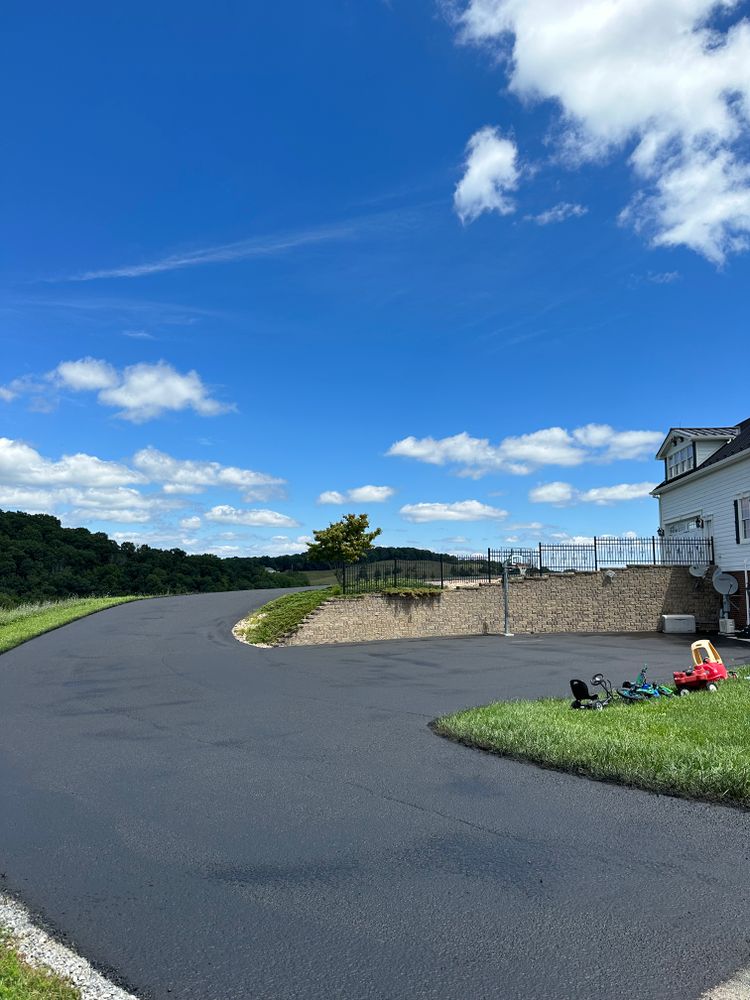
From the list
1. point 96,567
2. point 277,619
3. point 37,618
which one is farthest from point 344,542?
point 96,567

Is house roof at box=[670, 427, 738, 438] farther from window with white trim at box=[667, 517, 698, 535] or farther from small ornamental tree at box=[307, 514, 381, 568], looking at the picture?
small ornamental tree at box=[307, 514, 381, 568]

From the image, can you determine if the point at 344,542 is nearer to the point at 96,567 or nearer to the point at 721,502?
the point at 721,502

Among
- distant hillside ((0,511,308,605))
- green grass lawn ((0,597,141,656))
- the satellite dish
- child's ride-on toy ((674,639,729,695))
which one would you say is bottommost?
child's ride-on toy ((674,639,729,695))

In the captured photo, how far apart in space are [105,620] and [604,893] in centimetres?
2421

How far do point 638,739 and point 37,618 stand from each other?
24616 millimetres

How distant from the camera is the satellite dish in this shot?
83.6 ft

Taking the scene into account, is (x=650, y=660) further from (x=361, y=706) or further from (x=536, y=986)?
(x=536, y=986)

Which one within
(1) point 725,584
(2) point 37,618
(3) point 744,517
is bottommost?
(2) point 37,618

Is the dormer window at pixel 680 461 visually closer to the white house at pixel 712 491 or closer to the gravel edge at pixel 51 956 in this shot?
the white house at pixel 712 491

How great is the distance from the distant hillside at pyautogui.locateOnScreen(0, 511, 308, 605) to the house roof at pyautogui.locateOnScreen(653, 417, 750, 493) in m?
27.9

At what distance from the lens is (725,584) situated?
2566 cm

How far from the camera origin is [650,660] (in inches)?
685

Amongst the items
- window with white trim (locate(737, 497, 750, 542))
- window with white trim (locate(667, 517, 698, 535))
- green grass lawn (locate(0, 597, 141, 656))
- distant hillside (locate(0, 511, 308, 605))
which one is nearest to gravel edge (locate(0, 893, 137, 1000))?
green grass lawn (locate(0, 597, 141, 656))

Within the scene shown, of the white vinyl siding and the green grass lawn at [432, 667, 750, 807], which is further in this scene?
the white vinyl siding
